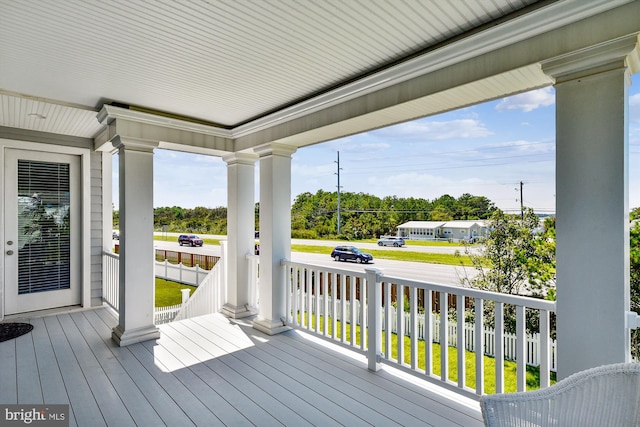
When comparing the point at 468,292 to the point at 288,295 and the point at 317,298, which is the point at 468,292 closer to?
the point at 317,298

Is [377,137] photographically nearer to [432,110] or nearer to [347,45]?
[432,110]

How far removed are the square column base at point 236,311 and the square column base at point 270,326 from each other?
1.78ft

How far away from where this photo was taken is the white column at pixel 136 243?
142 inches

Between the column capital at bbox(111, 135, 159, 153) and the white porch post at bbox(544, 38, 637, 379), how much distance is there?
3758 mm

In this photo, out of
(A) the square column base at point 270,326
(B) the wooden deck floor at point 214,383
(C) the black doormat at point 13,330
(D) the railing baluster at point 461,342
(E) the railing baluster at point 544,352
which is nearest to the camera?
(E) the railing baluster at point 544,352

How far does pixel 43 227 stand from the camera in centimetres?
469

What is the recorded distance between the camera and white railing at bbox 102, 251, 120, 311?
4.54m

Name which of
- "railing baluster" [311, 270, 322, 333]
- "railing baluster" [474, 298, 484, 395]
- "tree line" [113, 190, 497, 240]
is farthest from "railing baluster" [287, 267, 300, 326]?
"railing baluster" [474, 298, 484, 395]

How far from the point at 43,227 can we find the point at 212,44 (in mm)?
4232

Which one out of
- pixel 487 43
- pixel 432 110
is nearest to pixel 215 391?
pixel 432 110

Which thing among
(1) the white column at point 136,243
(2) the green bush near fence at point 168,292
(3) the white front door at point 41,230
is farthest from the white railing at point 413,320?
(2) the green bush near fence at point 168,292

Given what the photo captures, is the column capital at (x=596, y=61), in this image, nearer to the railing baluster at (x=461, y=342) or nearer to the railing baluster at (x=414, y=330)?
the railing baluster at (x=461, y=342)

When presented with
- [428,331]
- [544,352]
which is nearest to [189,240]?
[428,331]

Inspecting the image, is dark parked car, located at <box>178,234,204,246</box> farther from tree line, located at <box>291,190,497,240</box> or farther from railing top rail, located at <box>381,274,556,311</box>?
railing top rail, located at <box>381,274,556,311</box>
